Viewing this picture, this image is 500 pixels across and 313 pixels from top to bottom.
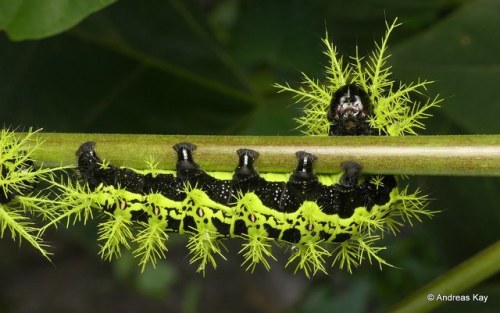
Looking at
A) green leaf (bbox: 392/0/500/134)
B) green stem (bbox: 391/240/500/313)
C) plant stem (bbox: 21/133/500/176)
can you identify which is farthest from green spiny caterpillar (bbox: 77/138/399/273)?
green leaf (bbox: 392/0/500/134)

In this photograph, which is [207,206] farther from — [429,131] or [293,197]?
[429,131]

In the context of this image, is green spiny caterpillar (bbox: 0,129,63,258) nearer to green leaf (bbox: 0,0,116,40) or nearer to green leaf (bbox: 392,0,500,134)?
green leaf (bbox: 0,0,116,40)

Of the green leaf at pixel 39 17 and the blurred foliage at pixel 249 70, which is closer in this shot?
the green leaf at pixel 39 17

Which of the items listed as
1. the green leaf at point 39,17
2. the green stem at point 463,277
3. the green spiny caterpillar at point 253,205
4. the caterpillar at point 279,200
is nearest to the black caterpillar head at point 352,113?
the caterpillar at point 279,200

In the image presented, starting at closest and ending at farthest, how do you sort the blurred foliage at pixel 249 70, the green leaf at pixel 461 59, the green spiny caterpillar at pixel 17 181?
the green spiny caterpillar at pixel 17 181 → the green leaf at pixel 461 59 → the blurred foliage at pixel 249 70

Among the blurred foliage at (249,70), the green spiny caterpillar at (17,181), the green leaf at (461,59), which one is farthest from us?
the blurred foliage at (249,70)

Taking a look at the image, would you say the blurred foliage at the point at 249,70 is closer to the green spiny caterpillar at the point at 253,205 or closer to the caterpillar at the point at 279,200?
the caterpillar at the point at 279,200
